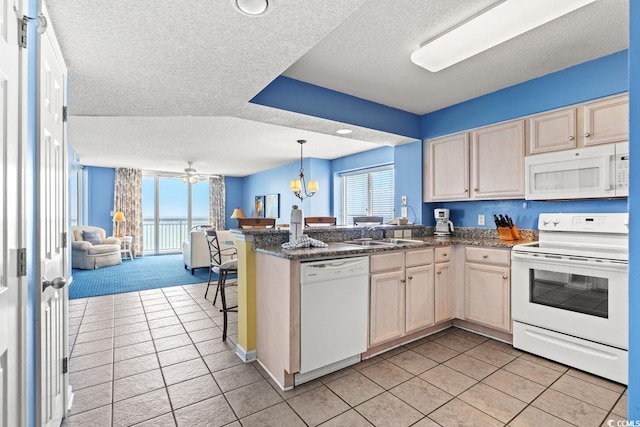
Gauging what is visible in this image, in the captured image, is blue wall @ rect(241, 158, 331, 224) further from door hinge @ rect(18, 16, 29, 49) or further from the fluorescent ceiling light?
door hinge @ rect(18, 16, 29, 49)

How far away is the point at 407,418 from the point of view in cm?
176

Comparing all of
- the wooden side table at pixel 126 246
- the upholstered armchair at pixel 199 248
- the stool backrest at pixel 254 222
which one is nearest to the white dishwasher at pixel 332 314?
the stool backrest at pixel 254 222

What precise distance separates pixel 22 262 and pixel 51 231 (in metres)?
0.54

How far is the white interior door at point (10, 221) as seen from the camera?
0.91m

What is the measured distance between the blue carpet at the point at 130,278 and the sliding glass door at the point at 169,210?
72.0 inches

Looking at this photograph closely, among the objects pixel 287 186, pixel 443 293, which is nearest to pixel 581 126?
pixel 443 293

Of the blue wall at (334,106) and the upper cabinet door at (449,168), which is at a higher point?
the blue wall at (334,106)

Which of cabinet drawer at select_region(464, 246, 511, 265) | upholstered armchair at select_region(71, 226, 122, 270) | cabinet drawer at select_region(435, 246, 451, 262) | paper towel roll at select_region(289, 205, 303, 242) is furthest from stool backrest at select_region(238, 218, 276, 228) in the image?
upholstered armchair at select_region(71, 226, 122, 270)

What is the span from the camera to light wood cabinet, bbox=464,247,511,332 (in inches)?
106

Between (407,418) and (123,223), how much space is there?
344 inches

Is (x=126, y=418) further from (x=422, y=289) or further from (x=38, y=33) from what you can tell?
(x=422, y=289)

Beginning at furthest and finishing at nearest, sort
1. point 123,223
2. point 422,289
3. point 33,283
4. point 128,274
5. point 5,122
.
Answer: point 123,223, point 128,274, point 422,289, point 33,283, point 5,122

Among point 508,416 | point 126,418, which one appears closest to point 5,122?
point 126,418

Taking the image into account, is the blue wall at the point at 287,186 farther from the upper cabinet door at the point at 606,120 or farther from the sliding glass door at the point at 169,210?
the upper cabinet door at the point at 606,120
